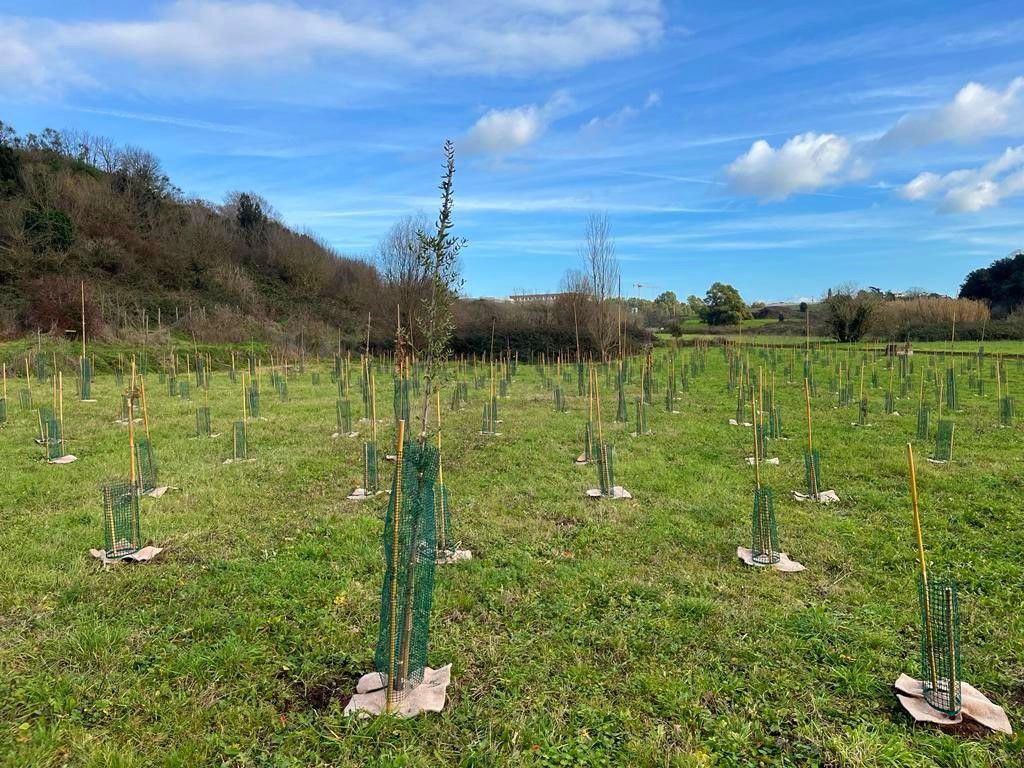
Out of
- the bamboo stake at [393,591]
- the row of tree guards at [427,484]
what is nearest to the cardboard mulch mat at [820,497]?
the row of tree guards at [427,484]

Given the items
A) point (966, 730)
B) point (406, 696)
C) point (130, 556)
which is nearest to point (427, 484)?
point (406, 696)

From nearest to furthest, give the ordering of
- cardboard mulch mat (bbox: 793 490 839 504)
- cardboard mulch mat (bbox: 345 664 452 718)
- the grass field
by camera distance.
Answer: the grass field → cardboard mulch mat (bbox: 345 664 452 718) → cardboard mulch mat (bbox: 793 490 839 504)

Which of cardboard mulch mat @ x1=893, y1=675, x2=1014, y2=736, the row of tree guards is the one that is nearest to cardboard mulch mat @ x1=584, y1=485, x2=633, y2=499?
the row of tree guards

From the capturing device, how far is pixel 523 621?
10.5 ft

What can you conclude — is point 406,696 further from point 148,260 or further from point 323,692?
point 148,260

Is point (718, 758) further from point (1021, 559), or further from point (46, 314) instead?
point (46, 314)

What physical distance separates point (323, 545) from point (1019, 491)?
616 cm

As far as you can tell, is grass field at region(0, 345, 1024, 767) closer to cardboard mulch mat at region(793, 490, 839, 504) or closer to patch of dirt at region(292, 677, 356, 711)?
patch of dirt at region(292, 677, 356, 711)

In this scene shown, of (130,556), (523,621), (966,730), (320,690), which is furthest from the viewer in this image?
(130,556)

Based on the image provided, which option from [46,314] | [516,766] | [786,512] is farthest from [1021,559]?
[46,314]

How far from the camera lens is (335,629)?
10.1ft

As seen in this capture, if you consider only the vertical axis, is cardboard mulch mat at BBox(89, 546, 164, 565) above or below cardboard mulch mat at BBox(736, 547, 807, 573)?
above

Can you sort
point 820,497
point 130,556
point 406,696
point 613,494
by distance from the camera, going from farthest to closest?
1. point 613,494
2. point 820,497
3. point 130,556
4. point 406,696

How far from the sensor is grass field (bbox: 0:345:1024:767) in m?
2.29
